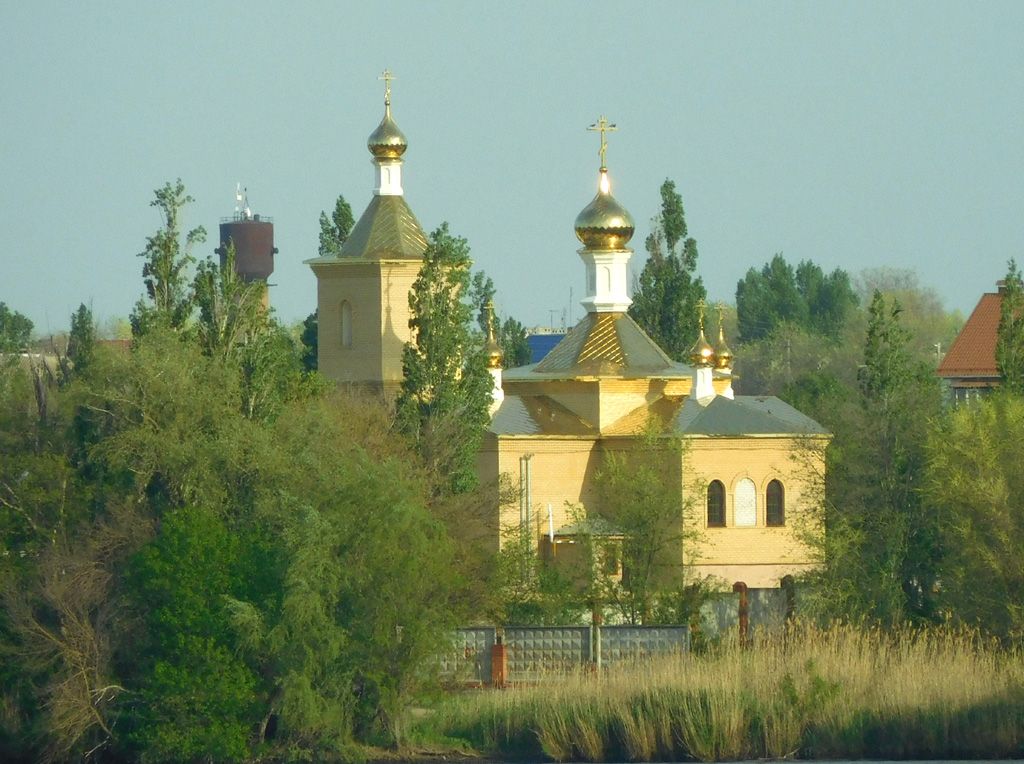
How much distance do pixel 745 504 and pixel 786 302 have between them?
57.1 meters

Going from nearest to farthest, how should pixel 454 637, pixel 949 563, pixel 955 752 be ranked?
pixel 955 752 < pixel 454 637 < pixel 949 563

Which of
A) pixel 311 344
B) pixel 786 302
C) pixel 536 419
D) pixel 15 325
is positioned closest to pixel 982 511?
pixel 536 419

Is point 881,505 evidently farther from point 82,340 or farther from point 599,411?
point 82,340

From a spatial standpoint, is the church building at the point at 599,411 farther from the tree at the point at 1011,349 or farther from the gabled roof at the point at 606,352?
the tree at the point at 1011,349

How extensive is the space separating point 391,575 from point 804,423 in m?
12.1

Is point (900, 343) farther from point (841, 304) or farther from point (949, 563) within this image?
point (841, 304)

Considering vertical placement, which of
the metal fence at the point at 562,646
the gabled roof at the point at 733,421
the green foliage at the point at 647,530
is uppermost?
the gabled roof at the point at 733,421

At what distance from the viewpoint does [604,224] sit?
4006 cm

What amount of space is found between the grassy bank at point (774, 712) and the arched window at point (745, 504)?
935cm

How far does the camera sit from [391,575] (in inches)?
1081

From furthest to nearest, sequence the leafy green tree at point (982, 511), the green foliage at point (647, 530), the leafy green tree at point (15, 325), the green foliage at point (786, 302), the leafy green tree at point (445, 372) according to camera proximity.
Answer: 1. the green foliage at point (786, 302)
2. the leafy green tree at point (15, 325)
3. the leafy green tree at point (445, 372)
4. the green foliage at point (647, 530)
5. the leafy green tree at point (982, 511)

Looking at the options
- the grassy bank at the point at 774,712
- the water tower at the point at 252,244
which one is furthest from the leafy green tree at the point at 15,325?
the grassy bank at the point at 774,712

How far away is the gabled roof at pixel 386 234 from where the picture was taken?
38656 mm

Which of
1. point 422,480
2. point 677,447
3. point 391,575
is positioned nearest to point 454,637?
point 391,575
